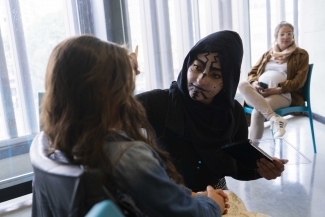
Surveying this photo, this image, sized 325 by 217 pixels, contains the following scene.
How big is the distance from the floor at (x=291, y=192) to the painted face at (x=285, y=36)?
103 cm

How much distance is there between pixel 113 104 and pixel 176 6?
262cm

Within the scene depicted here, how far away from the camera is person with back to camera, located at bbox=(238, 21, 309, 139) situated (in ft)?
9.14

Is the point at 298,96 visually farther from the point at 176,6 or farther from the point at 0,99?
the point at 0,99

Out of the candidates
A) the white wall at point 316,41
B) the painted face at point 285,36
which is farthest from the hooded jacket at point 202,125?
the white wall at point 316,41

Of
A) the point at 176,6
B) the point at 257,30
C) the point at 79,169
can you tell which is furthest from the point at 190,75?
the point at 257,30

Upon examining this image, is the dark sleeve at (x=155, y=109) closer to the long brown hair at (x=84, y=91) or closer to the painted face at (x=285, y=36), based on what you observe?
the long brown hair at (x=84, y=91)

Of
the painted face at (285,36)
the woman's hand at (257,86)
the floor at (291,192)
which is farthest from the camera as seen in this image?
the painted face at (285,36)

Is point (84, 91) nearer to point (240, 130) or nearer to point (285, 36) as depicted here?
point (240, 130)

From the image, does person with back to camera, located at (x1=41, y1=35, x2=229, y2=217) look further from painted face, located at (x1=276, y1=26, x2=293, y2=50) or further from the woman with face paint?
painted face, located at (x1=276, y1=26, x2=293, y2=50)

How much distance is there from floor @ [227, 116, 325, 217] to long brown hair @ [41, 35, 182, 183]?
1.65 m

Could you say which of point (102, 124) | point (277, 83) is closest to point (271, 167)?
point (102, 124)

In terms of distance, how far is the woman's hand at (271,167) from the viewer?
120 cm

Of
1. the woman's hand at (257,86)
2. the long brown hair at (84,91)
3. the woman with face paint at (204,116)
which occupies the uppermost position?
the long brown hair at (84,91)

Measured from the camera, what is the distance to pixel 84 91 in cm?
62
